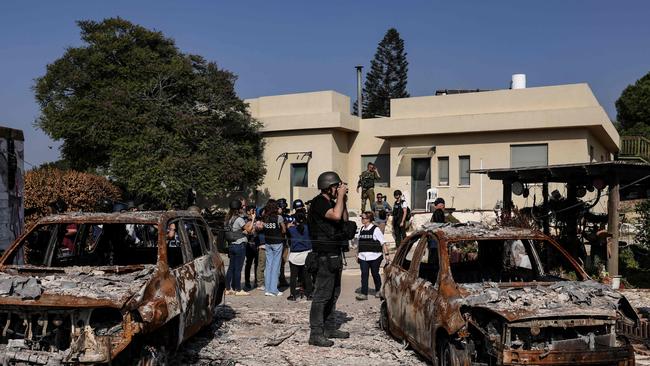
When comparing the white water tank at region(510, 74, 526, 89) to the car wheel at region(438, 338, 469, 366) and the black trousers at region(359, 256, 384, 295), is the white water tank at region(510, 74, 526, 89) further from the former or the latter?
the car wheel at region(438, 338, 469, 366)

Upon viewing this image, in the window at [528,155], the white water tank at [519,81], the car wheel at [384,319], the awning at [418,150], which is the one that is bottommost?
the car wheel at [384,319]

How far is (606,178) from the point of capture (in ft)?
39.9

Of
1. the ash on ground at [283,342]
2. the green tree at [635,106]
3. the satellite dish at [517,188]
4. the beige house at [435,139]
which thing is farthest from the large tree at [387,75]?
the ash on ground at [283,342]

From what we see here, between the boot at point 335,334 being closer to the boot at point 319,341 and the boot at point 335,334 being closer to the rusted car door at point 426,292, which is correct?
the boot at point 319,341

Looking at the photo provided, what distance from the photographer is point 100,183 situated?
16422 mm

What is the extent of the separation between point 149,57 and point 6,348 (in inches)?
731

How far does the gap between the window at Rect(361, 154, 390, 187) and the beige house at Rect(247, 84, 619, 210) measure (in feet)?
0.14

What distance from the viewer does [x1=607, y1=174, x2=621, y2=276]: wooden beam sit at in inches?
452

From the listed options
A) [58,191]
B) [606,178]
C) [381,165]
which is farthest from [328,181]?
[381,165]

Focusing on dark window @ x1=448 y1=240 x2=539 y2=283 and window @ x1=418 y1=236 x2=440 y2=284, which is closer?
window @ x1=418 y1=236 x2=440 y2=284

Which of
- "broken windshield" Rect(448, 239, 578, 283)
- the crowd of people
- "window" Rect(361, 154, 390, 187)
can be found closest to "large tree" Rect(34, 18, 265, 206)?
"window" Rect(361, 154, 390, 187)

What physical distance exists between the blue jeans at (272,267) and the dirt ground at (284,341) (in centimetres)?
66

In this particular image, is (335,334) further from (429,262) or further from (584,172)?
(584,172)

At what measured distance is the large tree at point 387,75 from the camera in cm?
5172
